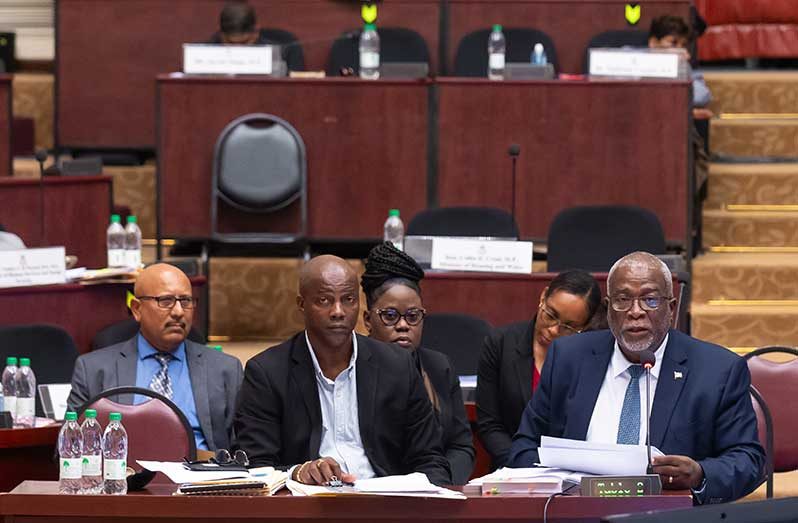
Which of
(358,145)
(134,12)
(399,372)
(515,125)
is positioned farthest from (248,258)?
(399,372)

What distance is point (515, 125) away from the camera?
8039 mm

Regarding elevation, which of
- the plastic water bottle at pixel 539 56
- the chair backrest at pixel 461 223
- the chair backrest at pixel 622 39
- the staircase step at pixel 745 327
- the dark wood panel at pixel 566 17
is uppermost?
the dark wood panel at pixel 566 17

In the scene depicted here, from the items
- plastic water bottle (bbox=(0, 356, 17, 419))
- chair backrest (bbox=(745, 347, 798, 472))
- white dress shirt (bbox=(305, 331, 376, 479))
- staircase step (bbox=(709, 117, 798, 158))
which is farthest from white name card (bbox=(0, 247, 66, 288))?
staircase step (bbox=(709, 117, 798, 158))

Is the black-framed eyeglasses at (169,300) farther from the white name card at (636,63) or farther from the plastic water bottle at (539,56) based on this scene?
the plastic water bottle at (539,56)

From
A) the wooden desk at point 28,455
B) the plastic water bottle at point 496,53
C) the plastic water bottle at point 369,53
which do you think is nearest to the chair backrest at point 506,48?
the plastic water bottle at point 496,53

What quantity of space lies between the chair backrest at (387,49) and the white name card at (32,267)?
310 centimetres

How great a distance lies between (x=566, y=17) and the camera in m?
9.12

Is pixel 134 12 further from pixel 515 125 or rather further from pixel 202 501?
pixel 202 501

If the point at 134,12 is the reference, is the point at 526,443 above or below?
below

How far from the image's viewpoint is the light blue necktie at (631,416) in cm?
394

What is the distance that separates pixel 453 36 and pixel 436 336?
3.68 metres

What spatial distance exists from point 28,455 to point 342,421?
4.20ft

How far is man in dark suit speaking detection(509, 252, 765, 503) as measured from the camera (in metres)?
3.92

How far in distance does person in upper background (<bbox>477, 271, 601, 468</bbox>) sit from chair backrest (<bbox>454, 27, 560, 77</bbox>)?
12.9 ft
